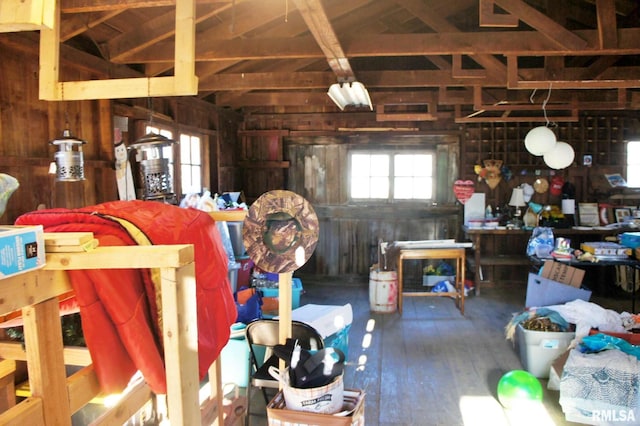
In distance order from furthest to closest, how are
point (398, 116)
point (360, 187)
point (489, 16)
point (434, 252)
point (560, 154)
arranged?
point (360, 187)
point (434, 252)
point (398, 116)
point (560, 154)
point (489, 16)

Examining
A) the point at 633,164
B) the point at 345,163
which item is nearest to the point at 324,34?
the point at 345,163

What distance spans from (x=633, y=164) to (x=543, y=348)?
5.50m

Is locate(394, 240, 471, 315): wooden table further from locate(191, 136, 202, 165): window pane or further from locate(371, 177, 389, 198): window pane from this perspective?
locate(191, 136, 202, 165): window pane

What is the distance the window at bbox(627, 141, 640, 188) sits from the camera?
8.05 meters

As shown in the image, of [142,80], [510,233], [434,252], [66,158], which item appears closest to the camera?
[142,80]

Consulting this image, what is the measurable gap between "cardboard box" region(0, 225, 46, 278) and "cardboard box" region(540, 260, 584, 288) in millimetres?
5576

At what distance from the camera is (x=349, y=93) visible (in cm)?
527

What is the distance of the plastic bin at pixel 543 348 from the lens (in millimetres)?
4250

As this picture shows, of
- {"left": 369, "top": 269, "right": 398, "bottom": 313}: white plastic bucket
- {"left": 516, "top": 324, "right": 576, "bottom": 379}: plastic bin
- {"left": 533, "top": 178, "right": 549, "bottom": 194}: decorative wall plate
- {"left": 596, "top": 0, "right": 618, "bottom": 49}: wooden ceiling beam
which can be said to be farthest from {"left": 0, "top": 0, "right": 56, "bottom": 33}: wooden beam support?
{"left": 533, "top": 178, "right": 549, "bottom": 194}: decorative wall plate

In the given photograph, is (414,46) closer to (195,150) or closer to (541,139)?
(541,139)

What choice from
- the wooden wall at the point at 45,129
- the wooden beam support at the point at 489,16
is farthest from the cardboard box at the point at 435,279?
the wooden beam support at the point at 489,16

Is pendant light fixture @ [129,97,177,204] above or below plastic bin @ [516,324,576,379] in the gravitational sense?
above

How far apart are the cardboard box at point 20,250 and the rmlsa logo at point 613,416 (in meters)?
3.89

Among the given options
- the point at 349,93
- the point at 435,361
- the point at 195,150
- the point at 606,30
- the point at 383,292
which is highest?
the point at 606,30
